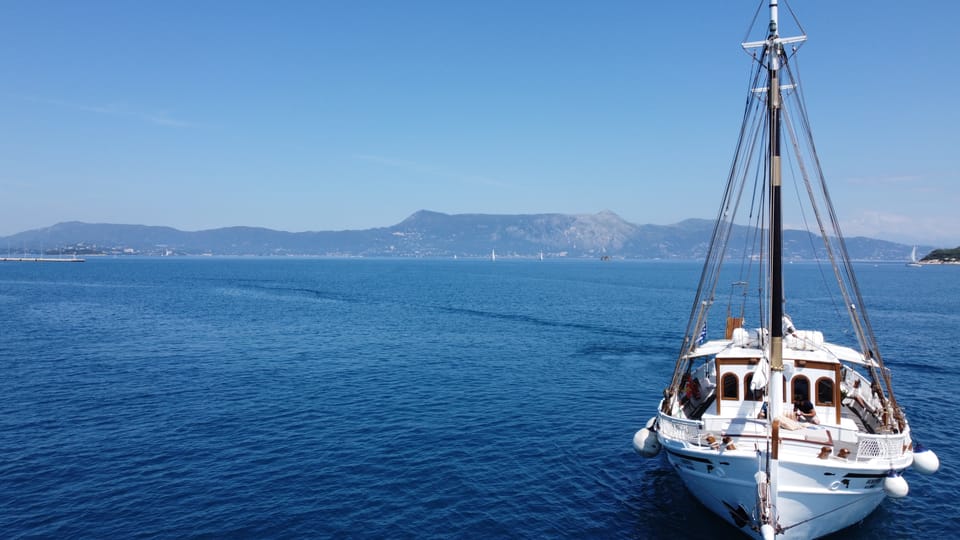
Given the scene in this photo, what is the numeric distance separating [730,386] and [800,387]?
3162mm

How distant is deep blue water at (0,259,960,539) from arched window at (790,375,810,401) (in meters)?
6.20

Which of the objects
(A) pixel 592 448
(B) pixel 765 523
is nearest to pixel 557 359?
(A) pixel 592 448

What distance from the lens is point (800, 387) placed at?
88.3ft

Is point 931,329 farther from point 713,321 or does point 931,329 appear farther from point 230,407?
point 230,407

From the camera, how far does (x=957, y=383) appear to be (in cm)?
5006

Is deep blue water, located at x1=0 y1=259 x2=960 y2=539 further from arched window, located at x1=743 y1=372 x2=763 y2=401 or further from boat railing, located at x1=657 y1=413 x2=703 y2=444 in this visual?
arched window, located at x1=743 y1=372 x2=763 y2=401

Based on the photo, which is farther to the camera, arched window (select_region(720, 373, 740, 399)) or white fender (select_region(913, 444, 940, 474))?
arched window (select_region(720, 373, 740, 399))

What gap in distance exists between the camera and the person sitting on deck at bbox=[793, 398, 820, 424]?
25.7 metres

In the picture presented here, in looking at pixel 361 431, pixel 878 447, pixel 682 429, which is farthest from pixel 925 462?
pixel 361 431

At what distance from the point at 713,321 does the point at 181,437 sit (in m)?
82.2

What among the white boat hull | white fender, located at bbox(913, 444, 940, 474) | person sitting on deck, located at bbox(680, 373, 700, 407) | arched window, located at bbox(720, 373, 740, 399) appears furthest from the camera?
person sitting on deck, located at bbox(680, 373, 700, 407)

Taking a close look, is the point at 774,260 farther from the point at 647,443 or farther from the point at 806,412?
the point at 647,443

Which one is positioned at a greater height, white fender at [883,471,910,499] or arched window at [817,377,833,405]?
arched window at [817,377,833,405]

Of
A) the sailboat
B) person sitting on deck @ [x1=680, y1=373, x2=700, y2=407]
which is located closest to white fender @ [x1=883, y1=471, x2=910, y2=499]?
the sailboat
